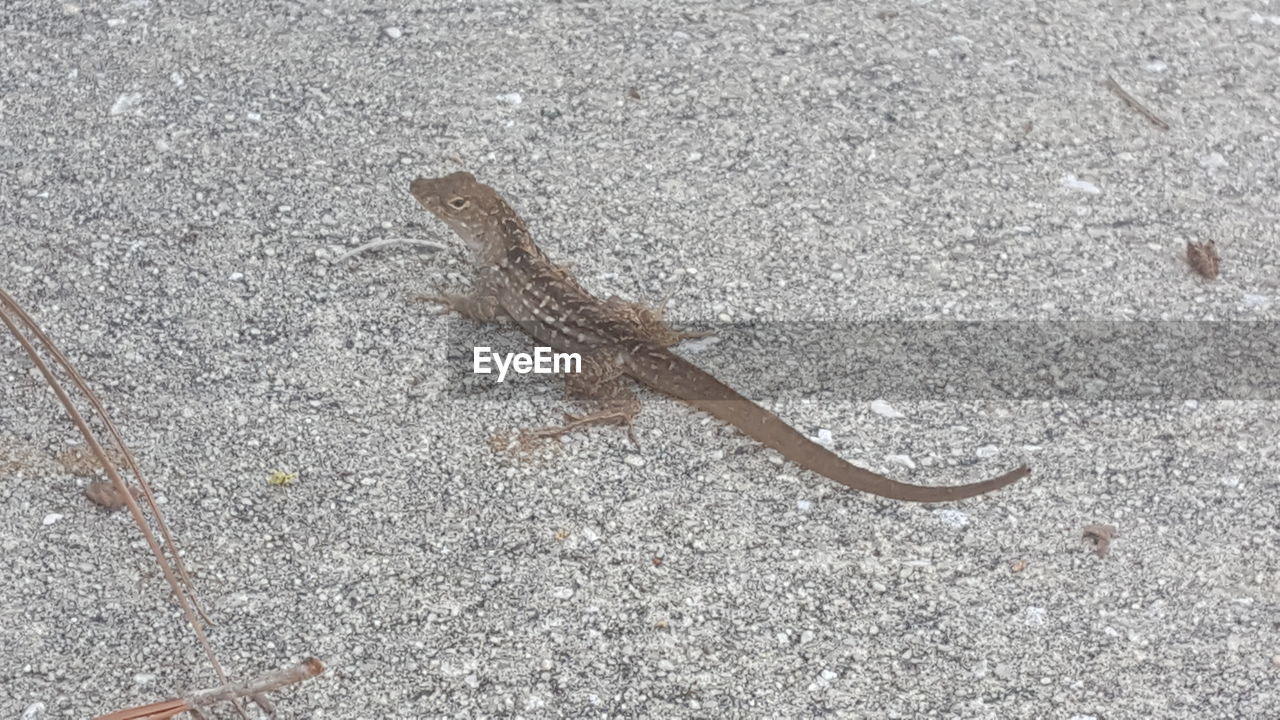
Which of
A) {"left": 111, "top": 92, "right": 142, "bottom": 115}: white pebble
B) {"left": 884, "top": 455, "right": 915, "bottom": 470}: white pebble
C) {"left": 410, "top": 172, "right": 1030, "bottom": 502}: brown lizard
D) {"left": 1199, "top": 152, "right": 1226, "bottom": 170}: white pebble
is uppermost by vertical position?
{"left": 111, "top": 92, "right": 142, "bottom": 115}: white pebble

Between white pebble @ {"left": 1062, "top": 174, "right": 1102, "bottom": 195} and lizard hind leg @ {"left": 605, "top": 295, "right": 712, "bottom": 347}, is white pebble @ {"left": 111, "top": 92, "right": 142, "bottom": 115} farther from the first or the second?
white pebble @ {"left": 1062, "top": 174, "right": 1102, "bottom": 195}

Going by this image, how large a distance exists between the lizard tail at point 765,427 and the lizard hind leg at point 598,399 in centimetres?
7

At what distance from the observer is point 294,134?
4.65 metres

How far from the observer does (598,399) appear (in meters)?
3.92

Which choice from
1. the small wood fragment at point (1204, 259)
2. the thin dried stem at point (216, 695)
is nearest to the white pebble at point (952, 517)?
the small wood fragment at point (1204, 259)

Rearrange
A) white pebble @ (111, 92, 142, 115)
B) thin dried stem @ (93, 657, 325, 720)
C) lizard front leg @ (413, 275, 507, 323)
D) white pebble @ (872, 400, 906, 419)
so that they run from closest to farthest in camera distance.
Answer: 1. thin dried stem @ (93, 657, 325, 720)
2. white pebble @ (872, 400, 906, 419)
3. lizard front leg @ (413, 275, 507, 323)
4. white pebble @ (111, 92, 142, 115)

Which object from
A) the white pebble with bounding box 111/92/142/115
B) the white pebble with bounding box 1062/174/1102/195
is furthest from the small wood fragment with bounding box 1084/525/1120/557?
the white pebble with bounding box 111/92/142/115

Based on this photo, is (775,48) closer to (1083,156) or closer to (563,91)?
(563,91)

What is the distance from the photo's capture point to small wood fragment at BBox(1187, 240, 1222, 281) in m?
4.45

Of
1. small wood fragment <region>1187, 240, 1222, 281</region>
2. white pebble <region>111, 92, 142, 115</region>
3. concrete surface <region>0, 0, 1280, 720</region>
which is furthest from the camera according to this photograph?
white pebble <region>111, 92, 142, 115</region>

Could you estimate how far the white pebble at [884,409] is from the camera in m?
3.94

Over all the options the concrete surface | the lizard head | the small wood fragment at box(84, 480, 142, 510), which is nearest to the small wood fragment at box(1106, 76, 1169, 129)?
the concrete surface

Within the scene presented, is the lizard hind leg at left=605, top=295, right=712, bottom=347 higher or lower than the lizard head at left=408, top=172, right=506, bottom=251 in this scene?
lower

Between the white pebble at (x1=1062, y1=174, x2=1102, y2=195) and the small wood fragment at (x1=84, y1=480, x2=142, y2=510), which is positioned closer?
the small wood fragment at (x1=84, y1=480, x2=142, y2=510)
